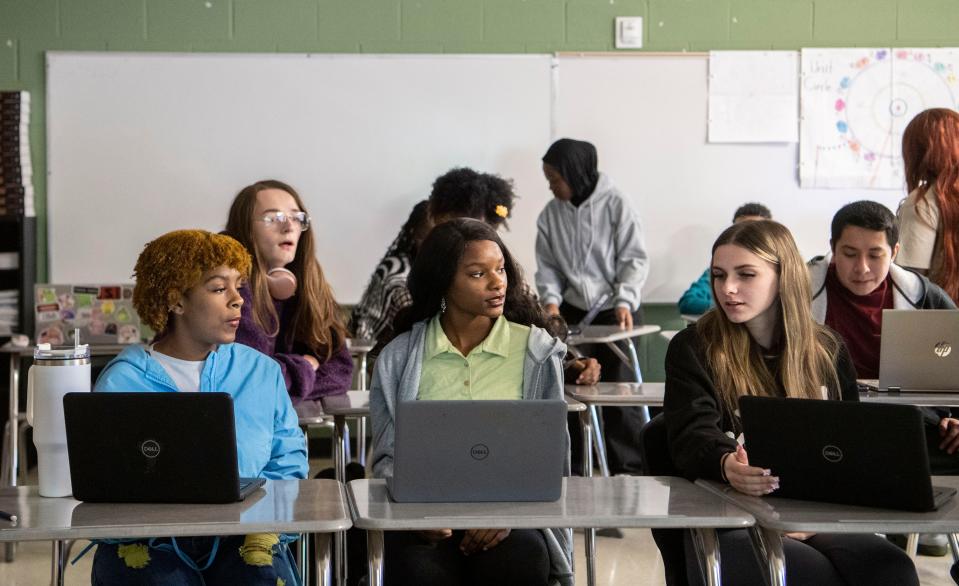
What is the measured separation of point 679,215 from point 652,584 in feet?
7.86

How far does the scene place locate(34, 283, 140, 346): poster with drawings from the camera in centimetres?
489

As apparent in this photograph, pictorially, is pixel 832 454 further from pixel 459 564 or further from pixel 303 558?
pixel 303 558

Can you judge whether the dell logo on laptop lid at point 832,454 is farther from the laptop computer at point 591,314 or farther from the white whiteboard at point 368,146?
the white whiteboard at point 368,146

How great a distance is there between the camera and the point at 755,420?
1937mm

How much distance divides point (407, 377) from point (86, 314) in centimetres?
297

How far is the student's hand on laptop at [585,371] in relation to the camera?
3.20 meters

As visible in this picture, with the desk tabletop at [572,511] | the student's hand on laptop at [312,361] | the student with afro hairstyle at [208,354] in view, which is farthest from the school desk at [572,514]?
the student's hand on laptop at [312,361]

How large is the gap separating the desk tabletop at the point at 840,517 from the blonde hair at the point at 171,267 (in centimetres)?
112

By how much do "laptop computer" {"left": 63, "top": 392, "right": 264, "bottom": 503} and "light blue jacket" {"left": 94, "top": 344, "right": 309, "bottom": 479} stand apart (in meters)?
0.35

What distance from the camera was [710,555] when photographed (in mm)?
1885

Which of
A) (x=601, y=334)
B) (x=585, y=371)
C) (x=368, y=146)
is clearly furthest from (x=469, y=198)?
(x=368, y=146)

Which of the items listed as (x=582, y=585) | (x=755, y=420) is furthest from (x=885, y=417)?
(x=582, y=585)

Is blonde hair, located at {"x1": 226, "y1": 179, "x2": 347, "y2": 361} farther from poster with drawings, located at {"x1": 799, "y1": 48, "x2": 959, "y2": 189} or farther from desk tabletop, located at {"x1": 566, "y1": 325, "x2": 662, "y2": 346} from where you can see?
poster with drawings, located at {"x1": 799, "y1": 48, "x2": 959, "y2": 189}

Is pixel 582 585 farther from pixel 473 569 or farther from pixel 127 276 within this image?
pixel 127 276
